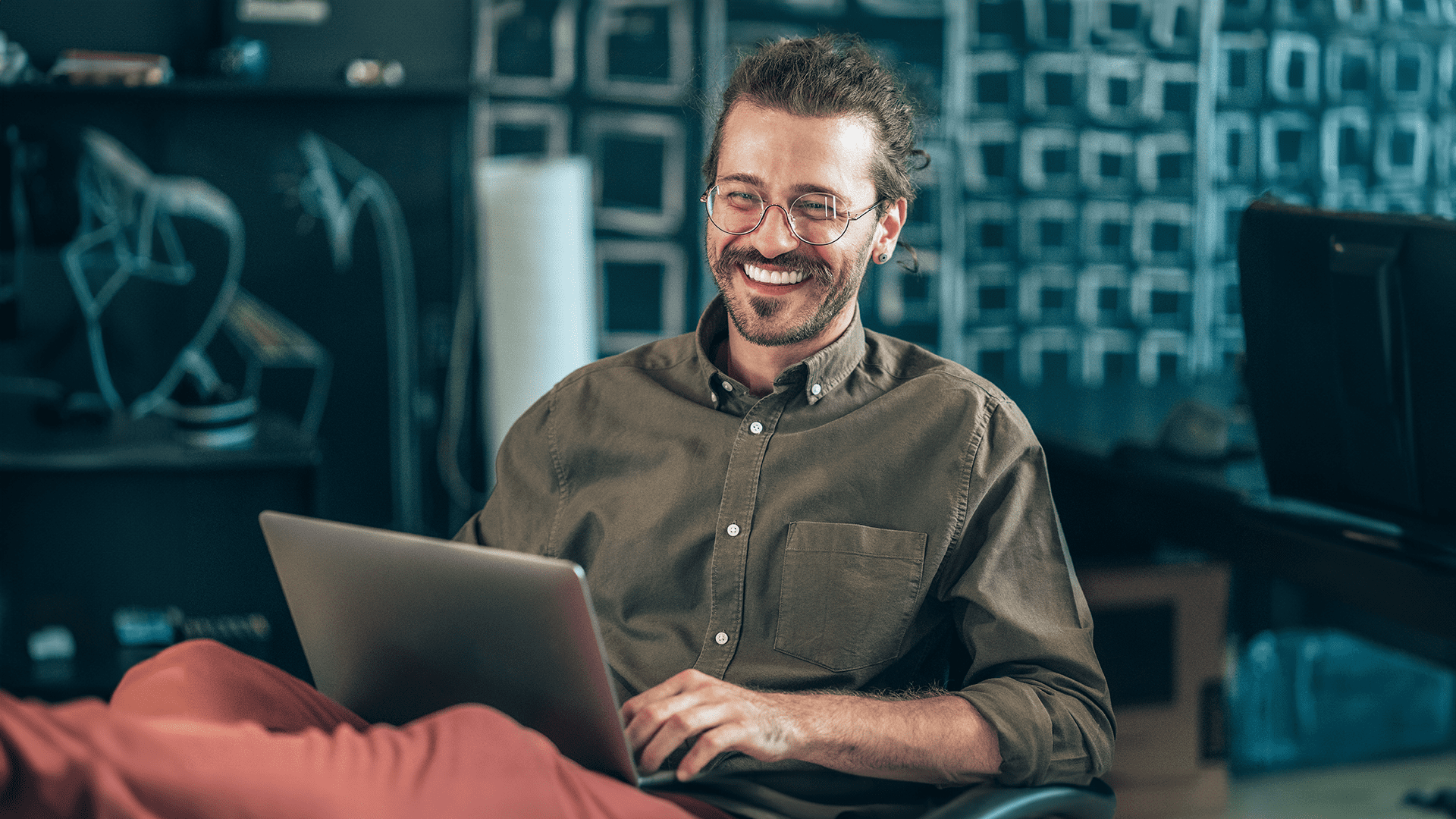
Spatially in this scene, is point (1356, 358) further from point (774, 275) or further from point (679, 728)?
point (679, 728)

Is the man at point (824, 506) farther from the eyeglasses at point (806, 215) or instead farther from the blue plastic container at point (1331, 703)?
the blue plastic container at point (1331, 703)

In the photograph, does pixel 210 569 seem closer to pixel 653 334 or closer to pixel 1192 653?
pixel 653 334

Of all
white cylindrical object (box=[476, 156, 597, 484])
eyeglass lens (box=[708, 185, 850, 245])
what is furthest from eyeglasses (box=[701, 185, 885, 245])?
white cylindrical object (box=[476, 156, 597, 484])

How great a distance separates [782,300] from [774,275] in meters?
0.03

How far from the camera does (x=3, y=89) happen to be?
8.27 feet

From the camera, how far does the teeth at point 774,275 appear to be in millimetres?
1361

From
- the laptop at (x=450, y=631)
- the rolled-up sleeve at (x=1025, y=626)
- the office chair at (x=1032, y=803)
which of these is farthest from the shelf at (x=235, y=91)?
the office chair at (x=1032, y=803)

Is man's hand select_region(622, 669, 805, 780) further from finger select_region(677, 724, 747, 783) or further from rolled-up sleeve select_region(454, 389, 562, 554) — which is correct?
rolled-up sleeve select_region(454, 389, 562, 554)

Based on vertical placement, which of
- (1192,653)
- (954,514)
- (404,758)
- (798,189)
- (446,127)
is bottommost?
(1192,653)

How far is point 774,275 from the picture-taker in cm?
137

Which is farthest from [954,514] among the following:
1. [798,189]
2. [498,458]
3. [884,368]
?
[498,458]

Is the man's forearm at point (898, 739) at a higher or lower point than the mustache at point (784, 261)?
lower

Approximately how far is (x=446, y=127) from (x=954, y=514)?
1889 millimetres

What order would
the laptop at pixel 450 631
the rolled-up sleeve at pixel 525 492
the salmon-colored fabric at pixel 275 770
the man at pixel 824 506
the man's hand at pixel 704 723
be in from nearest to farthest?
the salmon-colored fabric at pixel 275 770 < the laptop at pixel 450 631 < the man's hand at pixel 704 723 < the man at pixel 824 506 < the rolled-up sleeve at pixel 525 492
